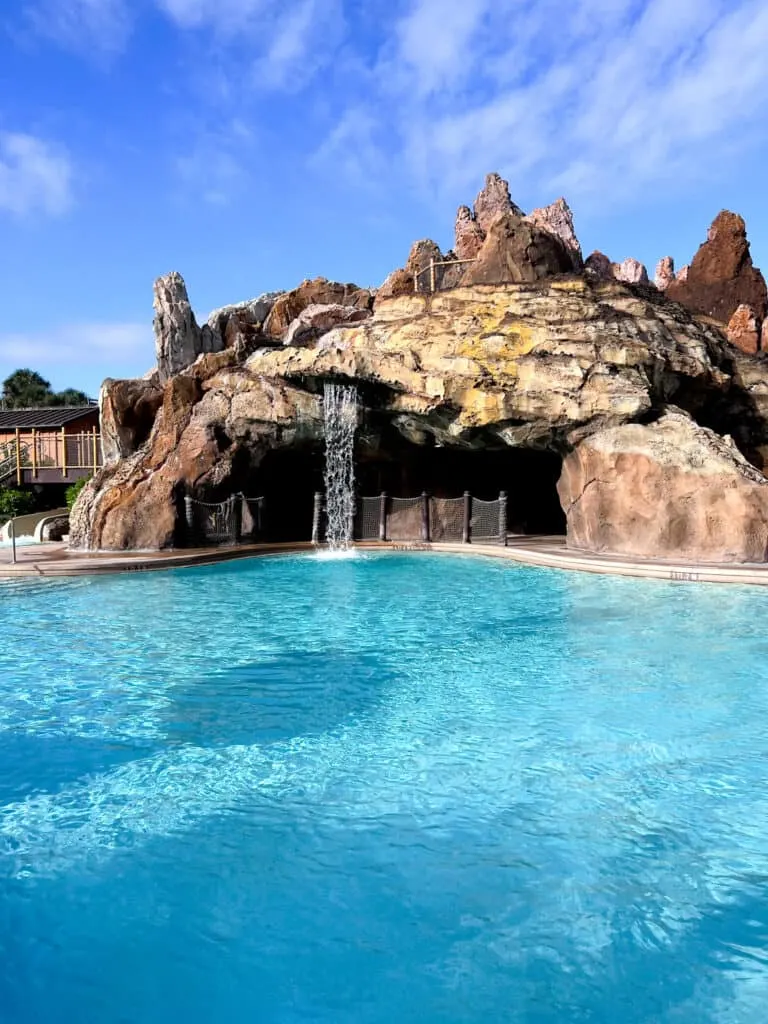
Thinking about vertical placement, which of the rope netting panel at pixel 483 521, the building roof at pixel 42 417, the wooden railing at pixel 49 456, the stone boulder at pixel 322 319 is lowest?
the rope netting panel at pixel 483 521

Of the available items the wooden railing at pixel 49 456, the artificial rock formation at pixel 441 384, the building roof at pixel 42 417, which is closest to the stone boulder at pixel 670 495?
the artificial rock formation at pixel 441 384

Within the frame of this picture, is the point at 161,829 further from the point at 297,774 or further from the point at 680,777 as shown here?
the point at 680,777

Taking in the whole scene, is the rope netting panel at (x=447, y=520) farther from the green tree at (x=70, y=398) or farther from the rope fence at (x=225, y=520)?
the green tree at (x=70, y=398)

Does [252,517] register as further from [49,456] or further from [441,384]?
[49,456]

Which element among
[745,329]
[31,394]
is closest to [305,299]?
[745,329]

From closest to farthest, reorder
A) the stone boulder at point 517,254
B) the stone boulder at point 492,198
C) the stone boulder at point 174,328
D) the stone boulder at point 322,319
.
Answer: the stone boulder at point 517,254, the stone boulder at point 322,319, the stone boulder at point 174,328, the stone boulder at point 492,198

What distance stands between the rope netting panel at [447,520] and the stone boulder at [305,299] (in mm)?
10054

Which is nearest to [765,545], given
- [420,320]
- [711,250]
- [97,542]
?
[420,320]

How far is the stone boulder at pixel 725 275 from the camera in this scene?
29781 mm

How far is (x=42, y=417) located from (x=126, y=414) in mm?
16092

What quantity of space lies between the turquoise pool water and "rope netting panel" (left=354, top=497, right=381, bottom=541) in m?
11.6

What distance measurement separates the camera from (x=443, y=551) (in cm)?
1855

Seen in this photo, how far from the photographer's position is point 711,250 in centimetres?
3089

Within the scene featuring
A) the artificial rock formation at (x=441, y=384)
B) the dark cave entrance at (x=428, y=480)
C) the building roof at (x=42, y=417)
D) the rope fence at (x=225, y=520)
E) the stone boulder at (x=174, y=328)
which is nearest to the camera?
the artificial rock formation at (x=441, y=384)
